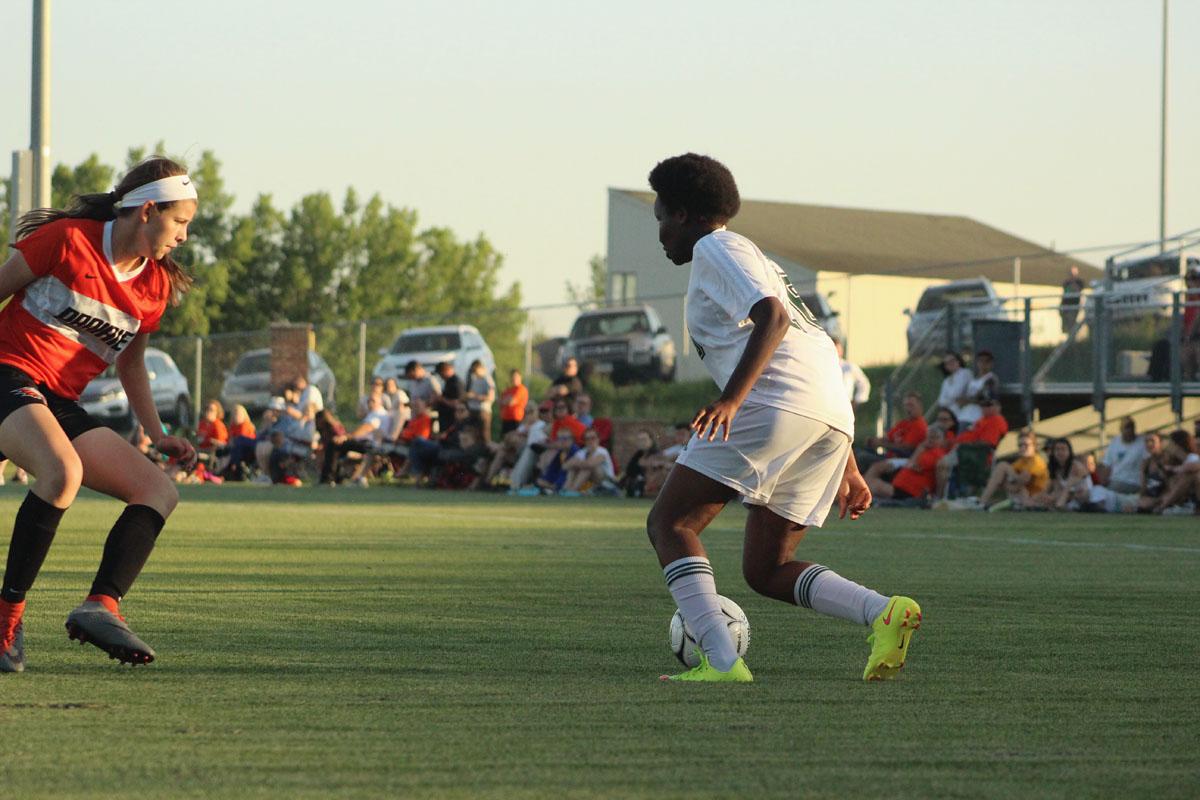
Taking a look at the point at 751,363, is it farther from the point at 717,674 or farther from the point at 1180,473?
the point at 1180,473

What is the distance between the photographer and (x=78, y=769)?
4277 mm

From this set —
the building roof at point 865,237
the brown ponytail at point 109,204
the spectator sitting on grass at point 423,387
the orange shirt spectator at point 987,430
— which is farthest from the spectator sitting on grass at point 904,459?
the building roof at point 865,237

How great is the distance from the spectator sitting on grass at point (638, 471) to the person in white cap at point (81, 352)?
17998 mm

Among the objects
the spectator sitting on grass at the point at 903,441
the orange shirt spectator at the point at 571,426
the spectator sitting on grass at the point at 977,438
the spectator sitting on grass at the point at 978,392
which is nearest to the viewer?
the spectator sitting on grass at the point at 977,438

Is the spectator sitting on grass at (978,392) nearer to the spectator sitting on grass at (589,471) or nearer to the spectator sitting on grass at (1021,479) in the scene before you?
the spectator sitting on grass at (1021,479)

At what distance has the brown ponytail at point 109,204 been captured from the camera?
6.38 meters

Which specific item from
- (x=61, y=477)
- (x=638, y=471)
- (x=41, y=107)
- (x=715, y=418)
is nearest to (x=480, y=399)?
(x=638, y=471)

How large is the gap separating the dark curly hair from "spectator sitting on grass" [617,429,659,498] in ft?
59.4

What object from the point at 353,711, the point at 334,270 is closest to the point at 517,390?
the point at 353,711

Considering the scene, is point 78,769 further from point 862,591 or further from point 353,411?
point 353,411

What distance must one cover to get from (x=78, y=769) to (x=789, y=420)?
2600 millimetres

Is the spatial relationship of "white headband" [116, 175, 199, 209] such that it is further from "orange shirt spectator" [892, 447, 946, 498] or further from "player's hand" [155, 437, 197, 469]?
"orange shirt spectator" [892, 447, 946, 498]

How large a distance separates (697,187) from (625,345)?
3113 centimetres

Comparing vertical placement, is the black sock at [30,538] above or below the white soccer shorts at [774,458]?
below
